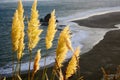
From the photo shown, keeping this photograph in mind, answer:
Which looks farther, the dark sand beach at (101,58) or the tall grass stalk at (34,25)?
the dark sand beach at (101,58)

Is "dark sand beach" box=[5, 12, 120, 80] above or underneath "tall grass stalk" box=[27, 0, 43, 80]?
underneath

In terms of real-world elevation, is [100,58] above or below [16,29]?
below

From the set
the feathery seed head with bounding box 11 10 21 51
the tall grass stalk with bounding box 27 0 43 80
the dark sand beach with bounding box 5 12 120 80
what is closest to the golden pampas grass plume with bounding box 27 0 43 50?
the tall grass stalk with bounding box 27 0 43 80

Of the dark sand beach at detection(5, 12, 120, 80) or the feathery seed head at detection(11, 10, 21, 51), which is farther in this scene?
the dark sand beach at detection(5, 12, 120, 80)

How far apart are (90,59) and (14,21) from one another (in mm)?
22697

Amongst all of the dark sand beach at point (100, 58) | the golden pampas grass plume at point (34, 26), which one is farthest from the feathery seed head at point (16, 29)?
the dark sand beach at point (100, 58)

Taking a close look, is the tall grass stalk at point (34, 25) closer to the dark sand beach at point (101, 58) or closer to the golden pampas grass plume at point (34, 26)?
the golden pampas grass plume at point (34, 26)

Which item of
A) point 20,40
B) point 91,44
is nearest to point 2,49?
point 91,44

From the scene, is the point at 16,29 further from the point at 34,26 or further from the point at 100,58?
the point at 100,58

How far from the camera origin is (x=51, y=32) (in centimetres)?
344

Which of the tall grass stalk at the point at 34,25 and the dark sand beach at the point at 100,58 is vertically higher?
the tall grass stalk at the point at 34,25

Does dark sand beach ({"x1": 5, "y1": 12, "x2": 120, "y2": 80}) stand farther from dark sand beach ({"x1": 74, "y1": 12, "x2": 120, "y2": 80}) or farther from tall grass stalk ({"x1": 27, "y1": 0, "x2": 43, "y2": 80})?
tall grass stalk ({"x1": 27, "y1": 0, "x2": 43, "y2": 80})

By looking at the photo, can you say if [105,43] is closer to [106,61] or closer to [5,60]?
[106,61]

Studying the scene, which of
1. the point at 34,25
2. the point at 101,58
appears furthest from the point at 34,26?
the point at 101,58
